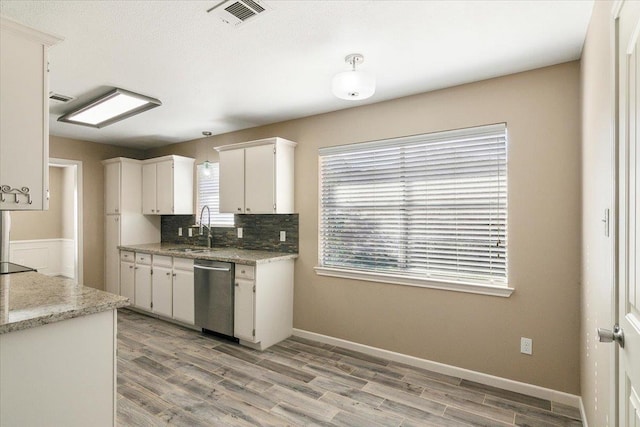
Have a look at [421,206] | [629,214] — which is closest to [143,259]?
[421,206]

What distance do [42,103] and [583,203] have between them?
314cm

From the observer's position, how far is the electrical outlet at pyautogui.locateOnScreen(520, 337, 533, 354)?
8.25ft

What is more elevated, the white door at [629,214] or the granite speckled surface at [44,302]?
the white door at [629,214]

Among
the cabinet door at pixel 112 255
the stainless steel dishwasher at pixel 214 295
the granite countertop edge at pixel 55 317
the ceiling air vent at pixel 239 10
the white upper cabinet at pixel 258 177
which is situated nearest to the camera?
the granite countertop edge at pixel 55 317

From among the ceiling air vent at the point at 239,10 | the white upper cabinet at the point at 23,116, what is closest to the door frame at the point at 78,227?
the white upper cabinet at the point at 23,116

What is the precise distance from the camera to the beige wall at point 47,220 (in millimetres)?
6250

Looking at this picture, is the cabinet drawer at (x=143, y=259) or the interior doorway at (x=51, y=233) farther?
the interior doorway at (x=51, y=233)

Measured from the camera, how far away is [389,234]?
3.23m

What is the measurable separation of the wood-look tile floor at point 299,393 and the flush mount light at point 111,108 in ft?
7.71

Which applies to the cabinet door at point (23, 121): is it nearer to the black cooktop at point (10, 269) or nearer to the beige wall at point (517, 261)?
the black cooktop at point (10, 269)

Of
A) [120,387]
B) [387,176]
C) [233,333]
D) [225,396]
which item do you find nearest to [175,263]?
[233,333]

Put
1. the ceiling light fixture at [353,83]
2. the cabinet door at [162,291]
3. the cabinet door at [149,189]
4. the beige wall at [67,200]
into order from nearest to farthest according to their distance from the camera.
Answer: the ceiling light fixture at [353,83], the cabinet door at [162,291], the cabinet door at [149,189], the beige wall at [67,200]

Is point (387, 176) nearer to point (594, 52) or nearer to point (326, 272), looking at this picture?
point (326, 272)

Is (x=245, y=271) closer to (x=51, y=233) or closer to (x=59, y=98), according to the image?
(x=59, y=98)
